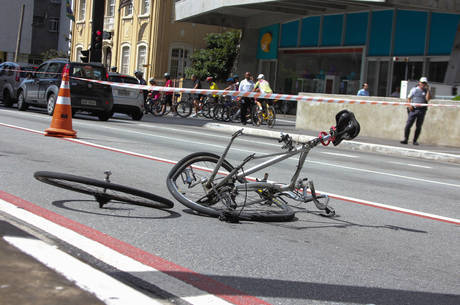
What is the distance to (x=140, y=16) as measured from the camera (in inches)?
1655

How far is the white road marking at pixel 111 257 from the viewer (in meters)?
3.44

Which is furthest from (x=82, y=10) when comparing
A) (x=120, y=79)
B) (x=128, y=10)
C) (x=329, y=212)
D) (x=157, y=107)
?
(x=329, y=212)

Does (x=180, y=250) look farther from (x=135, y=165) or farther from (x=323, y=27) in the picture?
(x=323, y=27)

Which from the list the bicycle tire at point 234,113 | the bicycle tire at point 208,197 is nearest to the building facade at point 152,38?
the bicycle tire at point 234,113

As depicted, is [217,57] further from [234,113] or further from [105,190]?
[105,190]

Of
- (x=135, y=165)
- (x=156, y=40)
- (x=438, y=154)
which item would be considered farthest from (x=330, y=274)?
(x=156, y=40)

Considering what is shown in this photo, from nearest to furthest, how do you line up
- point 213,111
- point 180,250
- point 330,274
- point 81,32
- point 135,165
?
point 330,274 < point 180,250 < point 135,165 < point 213,111 < point 81,32

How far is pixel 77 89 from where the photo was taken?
17.9m

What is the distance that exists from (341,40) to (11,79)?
15407 millimetres

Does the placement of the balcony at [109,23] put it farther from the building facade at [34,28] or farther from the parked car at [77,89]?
the parked car at [77,89]

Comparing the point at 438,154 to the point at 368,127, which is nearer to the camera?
the point at 438,154

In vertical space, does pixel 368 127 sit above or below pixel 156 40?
below

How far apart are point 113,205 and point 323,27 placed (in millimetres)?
26960

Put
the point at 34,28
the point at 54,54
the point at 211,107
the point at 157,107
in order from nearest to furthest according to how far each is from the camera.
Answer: the point at 211,107
the point at 157,107
the point at 54,54
the point at 34,28
